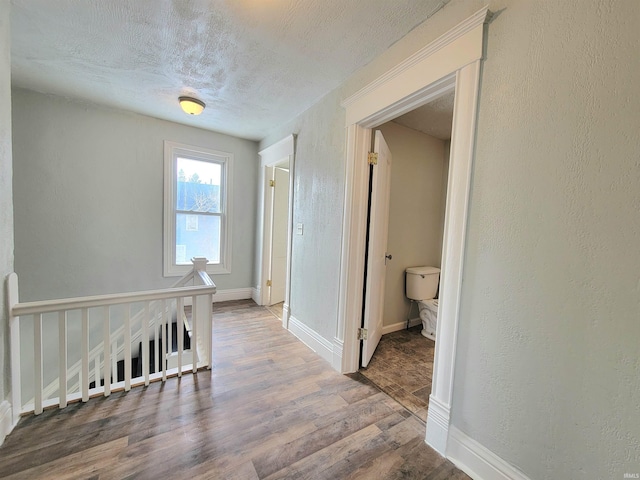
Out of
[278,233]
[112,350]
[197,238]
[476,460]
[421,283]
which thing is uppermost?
[278,233]

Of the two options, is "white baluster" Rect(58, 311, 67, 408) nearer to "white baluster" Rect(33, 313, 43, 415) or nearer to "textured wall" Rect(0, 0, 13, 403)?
"white baluster" Rect(33, 313, 43, 415)

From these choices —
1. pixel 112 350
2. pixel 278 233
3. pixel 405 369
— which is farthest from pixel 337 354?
pixel 112 350

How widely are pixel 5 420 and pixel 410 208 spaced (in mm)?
3354

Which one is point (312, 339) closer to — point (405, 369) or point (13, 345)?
point (405, 369)

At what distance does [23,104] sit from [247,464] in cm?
369

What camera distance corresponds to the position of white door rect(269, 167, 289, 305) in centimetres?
362

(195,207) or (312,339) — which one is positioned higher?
(195,207)

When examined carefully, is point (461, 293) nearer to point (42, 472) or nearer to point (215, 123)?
point (42, 472)

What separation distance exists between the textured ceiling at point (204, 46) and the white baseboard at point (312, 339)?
2199mm

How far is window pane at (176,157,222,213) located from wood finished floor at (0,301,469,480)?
89.2 inches

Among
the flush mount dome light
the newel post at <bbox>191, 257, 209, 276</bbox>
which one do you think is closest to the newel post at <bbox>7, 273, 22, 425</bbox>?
the newel post at <bbox>191, 257, 209, 276</bbox>

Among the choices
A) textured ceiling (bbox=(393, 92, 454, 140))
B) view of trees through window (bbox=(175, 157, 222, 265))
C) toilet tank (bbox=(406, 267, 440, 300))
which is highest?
textured ceiling (bbox=(393, 92, 454, 140))

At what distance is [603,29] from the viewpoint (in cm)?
89

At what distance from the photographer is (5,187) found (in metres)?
1.36
